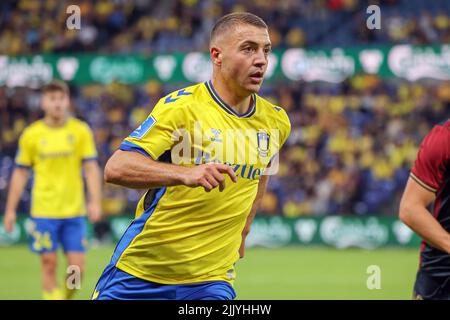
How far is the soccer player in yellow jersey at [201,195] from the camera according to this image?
545 centimetres

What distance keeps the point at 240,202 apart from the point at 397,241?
618 inches

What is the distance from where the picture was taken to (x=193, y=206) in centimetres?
546

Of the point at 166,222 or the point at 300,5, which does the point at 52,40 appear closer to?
the point at 300,5

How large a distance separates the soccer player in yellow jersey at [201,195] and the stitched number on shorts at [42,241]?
5.47m

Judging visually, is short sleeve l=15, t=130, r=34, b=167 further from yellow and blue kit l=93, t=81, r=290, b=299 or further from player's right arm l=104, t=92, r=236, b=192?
player's right arm l=104, t=92, r=236, b=192

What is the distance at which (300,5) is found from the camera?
25516 millimetres

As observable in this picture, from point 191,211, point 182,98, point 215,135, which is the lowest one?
point 191,211

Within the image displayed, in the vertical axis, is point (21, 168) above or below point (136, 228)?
above

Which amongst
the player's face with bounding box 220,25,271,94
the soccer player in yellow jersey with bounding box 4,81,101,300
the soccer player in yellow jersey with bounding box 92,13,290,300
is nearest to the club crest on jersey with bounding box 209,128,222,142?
the soccer player in yellow jersey with bounding box 92,13,290,300

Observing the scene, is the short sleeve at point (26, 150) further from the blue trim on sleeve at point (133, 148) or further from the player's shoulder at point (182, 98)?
the blue trim on sleeve at point (133, 148)

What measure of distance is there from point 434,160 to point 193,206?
63.4 inches

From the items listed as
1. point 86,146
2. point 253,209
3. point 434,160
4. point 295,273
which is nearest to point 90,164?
point 86,146

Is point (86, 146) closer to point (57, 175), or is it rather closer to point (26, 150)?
point (57, 175)

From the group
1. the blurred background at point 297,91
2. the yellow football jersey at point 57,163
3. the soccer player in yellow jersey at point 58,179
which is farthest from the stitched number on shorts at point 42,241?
the blurred background at point 297,91
